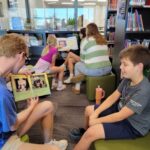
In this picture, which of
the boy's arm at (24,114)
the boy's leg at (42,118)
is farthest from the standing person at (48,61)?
the boy's arm at (24,114)

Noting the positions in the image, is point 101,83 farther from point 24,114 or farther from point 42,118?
point 24,114

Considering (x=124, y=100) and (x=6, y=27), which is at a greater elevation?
(x=6, y=27)

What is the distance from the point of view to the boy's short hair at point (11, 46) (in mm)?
1389

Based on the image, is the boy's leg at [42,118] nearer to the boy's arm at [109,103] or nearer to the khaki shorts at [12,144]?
the khaki shorts at [12,144]

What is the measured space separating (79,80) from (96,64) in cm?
47

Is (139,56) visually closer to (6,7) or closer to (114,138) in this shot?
(114,138)

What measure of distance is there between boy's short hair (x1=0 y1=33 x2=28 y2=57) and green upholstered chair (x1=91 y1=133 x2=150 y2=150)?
0.89 meters

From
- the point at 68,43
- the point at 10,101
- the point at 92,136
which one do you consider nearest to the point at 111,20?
the point at 68,43

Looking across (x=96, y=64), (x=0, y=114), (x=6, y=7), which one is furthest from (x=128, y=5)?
(x=6, y=7)

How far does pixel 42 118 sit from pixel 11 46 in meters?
0.77

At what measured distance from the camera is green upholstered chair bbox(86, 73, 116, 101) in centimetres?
301

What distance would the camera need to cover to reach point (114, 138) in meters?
1.52

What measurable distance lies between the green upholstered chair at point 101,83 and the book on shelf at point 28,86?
1.15m

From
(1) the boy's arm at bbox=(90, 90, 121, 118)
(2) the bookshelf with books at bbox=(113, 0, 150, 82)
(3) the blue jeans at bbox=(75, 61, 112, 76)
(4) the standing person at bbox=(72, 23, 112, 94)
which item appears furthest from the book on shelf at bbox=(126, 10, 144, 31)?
(1) the boy's arm at bbox=(90, 90, 121, 118)
